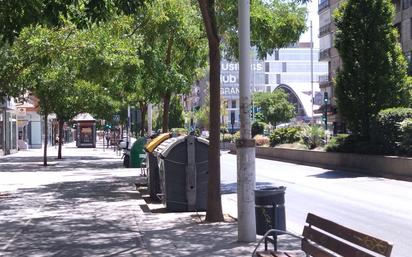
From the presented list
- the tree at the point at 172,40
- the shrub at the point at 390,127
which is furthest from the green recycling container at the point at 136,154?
the shrub at the point at 390,127

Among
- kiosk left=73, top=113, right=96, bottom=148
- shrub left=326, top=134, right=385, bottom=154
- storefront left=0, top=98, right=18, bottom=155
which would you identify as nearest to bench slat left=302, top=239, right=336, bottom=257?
shrub left=326, top=134, right=385, bottom=154

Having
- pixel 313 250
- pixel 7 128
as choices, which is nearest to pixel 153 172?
pixel 313 250

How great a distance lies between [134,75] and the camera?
66.6 ft

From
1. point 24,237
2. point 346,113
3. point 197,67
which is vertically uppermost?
point 197,67

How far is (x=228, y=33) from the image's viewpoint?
18906 mm

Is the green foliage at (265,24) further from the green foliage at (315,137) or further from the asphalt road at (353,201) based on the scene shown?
the green foliage at (315,137)

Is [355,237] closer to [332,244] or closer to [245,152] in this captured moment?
[332,244]

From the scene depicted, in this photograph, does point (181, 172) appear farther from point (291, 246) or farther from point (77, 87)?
point (77, 87)

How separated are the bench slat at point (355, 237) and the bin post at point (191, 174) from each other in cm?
701

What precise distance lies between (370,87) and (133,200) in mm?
13188

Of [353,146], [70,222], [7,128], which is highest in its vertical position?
[7,128]

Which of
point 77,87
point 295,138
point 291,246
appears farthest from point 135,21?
point 295,138

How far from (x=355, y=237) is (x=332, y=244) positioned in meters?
0.55

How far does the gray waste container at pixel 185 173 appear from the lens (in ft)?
44.0
